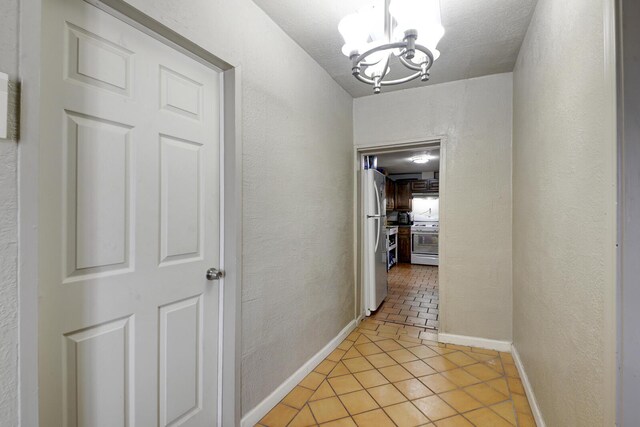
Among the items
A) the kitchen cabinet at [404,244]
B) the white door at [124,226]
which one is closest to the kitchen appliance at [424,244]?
the kitchen cabinet at [404,244]

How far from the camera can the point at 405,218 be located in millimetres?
7281

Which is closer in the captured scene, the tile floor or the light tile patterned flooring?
the light tile patterned flooring

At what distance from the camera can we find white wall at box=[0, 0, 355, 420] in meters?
1.56

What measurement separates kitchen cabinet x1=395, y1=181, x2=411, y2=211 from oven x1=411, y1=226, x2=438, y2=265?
2.33 ft

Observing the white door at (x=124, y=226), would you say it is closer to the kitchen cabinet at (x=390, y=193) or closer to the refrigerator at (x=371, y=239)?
the refrigerator at (x=371, y=239)

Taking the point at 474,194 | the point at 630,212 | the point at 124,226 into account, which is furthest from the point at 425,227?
the point at 124,226

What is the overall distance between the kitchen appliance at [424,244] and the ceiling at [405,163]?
51.2 inches

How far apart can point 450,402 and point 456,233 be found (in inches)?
53.9

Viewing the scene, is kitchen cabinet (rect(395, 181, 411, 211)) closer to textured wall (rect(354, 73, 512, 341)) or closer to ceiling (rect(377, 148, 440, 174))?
ceiling (rect(377, 148, 440, 174))

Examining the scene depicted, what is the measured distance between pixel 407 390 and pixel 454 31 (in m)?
2.38

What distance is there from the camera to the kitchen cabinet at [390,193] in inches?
268

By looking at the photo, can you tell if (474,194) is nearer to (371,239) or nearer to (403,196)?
(371,239)

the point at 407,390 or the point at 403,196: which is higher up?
the point at 403,196

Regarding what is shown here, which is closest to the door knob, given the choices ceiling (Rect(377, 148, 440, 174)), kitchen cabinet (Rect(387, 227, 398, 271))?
A: ceiling (Rect(377, 148, 440, 174))
